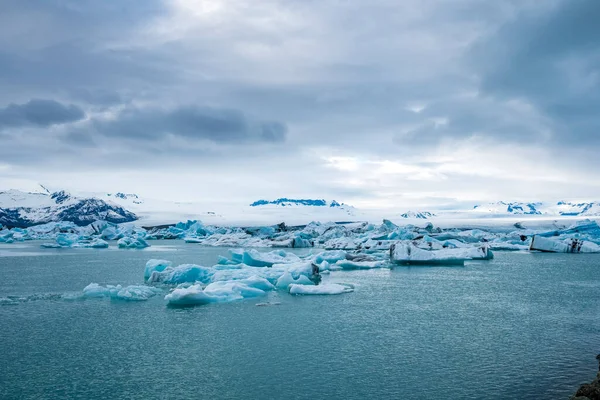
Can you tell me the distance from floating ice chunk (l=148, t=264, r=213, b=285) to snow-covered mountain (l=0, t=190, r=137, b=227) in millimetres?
70686

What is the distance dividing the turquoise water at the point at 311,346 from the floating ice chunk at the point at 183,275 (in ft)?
7.07

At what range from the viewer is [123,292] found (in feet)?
37.1

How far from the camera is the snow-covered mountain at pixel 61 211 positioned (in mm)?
82194

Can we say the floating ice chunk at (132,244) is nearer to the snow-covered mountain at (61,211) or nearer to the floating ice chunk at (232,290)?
the floating ice chunk at (232,290)

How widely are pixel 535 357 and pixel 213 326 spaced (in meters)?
5.03

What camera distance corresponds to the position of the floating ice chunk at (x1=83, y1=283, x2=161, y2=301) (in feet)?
36.9

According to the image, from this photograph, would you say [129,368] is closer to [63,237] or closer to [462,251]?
[462,251]

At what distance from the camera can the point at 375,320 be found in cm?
905

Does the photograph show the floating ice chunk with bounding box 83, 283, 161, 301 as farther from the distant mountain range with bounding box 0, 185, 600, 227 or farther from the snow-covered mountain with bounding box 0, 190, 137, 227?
the snow-covered mountain with bounding box 0, 190, 137, 227

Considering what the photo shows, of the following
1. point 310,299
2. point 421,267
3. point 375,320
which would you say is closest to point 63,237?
point 421,267

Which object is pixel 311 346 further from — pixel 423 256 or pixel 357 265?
pixel 423 256

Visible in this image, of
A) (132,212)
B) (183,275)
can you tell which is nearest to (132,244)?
(183,275)

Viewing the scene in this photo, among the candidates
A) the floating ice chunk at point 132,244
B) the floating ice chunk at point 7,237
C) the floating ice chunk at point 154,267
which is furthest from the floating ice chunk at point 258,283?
the floating ice chunk at point 7,237

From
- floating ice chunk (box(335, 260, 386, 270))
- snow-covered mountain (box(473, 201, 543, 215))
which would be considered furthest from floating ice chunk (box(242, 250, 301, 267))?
snow-covered mountain (box(473, 201, 543, 215))
